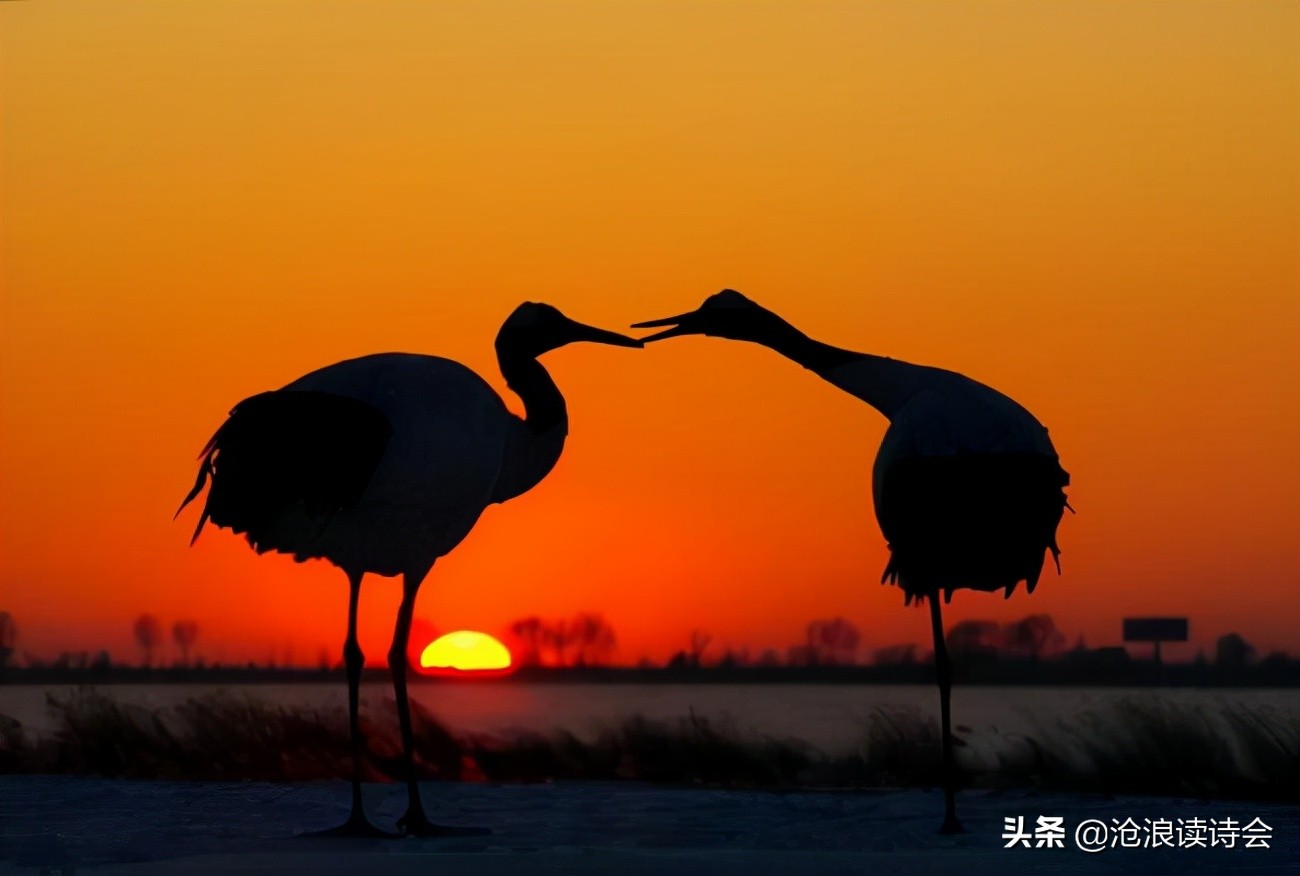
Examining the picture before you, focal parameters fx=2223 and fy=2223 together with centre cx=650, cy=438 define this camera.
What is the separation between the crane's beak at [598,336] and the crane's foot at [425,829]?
329cm

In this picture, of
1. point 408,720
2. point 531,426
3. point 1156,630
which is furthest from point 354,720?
point 1156,630

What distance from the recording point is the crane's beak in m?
14.1

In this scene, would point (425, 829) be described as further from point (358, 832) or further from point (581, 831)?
point (581, 831)

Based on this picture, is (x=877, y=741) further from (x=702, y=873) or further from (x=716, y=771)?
(x=702, y=873)

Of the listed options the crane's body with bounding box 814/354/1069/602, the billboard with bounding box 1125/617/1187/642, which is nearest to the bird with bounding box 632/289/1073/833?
A: the crane's body with bounding box 814/354/1069/602

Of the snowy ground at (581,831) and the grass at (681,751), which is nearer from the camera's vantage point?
the snowy ground at (581,831)

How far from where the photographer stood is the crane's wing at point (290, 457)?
12.7 m

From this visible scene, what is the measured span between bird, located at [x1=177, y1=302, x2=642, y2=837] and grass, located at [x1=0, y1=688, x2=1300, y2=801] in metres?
3.15

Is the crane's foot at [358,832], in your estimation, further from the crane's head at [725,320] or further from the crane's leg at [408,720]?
the crane's head at [725,320]

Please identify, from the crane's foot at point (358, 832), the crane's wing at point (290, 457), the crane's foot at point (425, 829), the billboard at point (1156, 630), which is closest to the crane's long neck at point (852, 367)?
the crane's wing at point (290, 457)

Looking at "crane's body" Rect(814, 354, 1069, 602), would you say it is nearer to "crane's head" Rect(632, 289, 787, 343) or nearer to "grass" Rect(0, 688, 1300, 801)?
"crane's head" Rect(632, 289, 787, 343)

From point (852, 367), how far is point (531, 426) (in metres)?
2.04

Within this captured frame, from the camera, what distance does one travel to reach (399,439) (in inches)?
502

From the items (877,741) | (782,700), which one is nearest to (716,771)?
(877,741)
